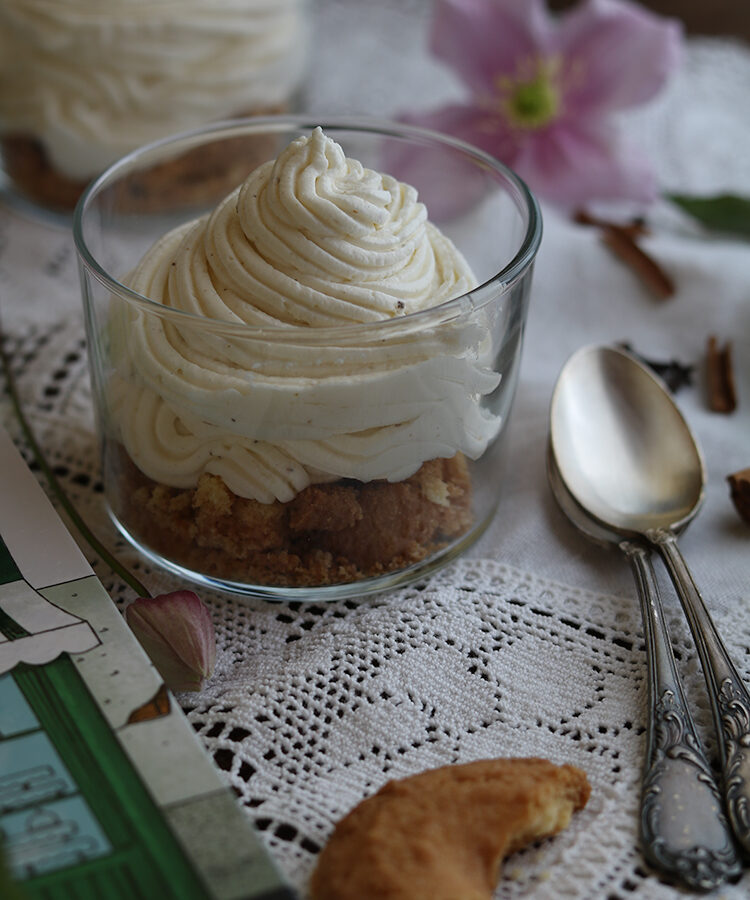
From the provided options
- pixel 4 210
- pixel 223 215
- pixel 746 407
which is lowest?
pixel 4 210

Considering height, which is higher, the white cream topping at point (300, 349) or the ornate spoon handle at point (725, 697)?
the white cream topping at point (300, 349)

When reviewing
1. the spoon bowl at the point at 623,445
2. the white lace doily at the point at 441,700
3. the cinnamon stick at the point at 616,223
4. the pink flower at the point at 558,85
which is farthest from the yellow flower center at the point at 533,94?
the white lace doily at the point at 441,700

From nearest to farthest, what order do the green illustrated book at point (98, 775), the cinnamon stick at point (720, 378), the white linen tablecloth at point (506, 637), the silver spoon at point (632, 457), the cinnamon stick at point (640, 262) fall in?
the green illustrated book at point (98, 775)
the white linen tablecloth at point (506, 637)
the silver spoon at point (632, 457)
the cinnamon stick at point (720, 378)
the cinnamon stick at point (640, 262)

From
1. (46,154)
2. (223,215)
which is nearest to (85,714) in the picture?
(223,215)

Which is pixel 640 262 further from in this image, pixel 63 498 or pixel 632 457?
pixel 63 498

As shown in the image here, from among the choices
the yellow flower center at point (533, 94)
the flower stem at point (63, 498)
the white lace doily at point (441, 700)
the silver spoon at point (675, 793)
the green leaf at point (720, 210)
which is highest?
the yellow flower center at point (533, 94)

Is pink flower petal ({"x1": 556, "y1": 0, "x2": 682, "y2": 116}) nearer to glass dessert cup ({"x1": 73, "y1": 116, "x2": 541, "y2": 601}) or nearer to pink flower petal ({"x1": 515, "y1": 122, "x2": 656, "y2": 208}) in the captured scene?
pink flower petal ({"x1": 515, "y1": 122, "x2": 656, "y2": 208})

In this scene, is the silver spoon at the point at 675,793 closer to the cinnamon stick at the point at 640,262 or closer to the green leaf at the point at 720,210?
the cinnamon stick at the point at 640,262

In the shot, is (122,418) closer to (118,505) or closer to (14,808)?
(118,505)
